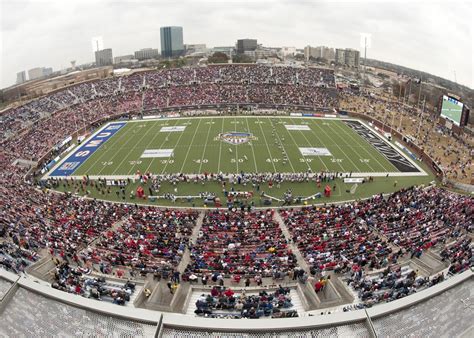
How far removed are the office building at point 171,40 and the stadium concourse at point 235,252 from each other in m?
180

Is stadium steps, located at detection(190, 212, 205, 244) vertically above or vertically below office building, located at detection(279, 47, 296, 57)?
below

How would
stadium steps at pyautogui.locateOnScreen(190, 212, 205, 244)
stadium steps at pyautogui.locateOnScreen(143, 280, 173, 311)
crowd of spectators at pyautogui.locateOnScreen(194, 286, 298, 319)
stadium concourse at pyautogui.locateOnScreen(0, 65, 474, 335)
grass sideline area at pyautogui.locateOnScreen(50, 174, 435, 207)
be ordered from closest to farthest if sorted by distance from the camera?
crowd of spectators at pyautogui.locateOnScreen(194, 286, 298, 319) → stadium steps at pyautogui.locateOnScreen(143, 280, 173, 311) → stadium concourse at pyautogui.locateOnScreen(0, 65, 474, 335) → stadium steps at pyautogui.locateOnScreen(190, 212, 205, 244) → grass sideline area at pyautogui.locateOnScreen(50, 174, 435, 207)

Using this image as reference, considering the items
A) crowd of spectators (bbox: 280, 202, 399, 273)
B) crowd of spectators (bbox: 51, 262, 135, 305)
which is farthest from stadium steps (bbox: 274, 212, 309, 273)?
crowd of spectators (bbox: 51, 262, 135, 305)

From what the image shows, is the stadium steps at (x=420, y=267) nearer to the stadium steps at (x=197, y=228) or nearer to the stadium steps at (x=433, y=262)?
the stadium steps at (x=433, y=262)

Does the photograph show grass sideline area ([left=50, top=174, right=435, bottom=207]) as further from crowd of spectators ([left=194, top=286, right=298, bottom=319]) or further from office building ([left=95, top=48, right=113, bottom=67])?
office building ([left=95, top=48, right=113, bottom=67])

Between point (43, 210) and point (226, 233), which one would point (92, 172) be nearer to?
point (43, 210)

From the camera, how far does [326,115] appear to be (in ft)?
167

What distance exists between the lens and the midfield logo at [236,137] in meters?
38.7

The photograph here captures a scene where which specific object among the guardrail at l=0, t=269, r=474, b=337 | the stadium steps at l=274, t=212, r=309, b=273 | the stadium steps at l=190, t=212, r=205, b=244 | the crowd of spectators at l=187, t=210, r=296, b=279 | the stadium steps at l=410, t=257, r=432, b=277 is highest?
the guardrail at l=0, t=269, r=474, b=337

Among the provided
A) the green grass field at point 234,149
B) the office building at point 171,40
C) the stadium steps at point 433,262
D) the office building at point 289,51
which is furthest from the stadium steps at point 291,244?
the office building at point 171,40

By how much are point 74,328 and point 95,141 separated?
128ft

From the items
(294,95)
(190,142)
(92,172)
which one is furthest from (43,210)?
(294,95)

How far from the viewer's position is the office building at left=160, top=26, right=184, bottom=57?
19162 centimetres

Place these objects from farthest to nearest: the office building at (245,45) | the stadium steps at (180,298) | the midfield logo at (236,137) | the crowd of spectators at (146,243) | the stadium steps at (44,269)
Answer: the office building at (245,45) → the midfield logo at (236,137) → the crowd of spectators at (146,243) → the stadium steps at (44,269) → the stadium steps at (180,298)
